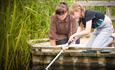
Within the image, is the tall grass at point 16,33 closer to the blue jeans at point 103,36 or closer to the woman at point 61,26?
the woman at point 61,26

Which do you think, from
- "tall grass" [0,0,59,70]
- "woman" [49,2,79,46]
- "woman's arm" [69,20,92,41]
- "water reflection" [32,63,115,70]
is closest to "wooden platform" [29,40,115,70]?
"water reflection" [32,63,115,70]

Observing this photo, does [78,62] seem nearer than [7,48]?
Yes

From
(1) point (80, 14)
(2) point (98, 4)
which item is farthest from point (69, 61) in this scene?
(2) point (98, 4)

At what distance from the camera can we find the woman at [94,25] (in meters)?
7.38

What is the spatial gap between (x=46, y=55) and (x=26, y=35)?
0.81 metres

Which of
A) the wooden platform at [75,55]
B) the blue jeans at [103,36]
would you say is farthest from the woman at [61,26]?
the blue jeans at [103,36]

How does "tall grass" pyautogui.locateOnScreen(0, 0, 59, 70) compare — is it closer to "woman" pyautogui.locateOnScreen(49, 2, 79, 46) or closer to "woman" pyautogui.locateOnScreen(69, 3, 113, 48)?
"woman" pyautogui.locateOnScreen(49, 2, 79, 46)

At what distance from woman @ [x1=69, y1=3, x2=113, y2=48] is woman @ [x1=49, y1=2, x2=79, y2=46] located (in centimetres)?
10

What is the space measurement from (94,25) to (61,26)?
48 cm

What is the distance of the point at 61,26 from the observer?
25.0ft

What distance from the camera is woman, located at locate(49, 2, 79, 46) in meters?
7.48

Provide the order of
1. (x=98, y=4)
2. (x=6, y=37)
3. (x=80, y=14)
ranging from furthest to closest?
Answer: (x=98, y=4)
(x=6, y=37)
(x=80, y=14)

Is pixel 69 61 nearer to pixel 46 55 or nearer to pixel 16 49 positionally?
pixel 46 55

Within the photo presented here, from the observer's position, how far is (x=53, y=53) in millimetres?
7434
